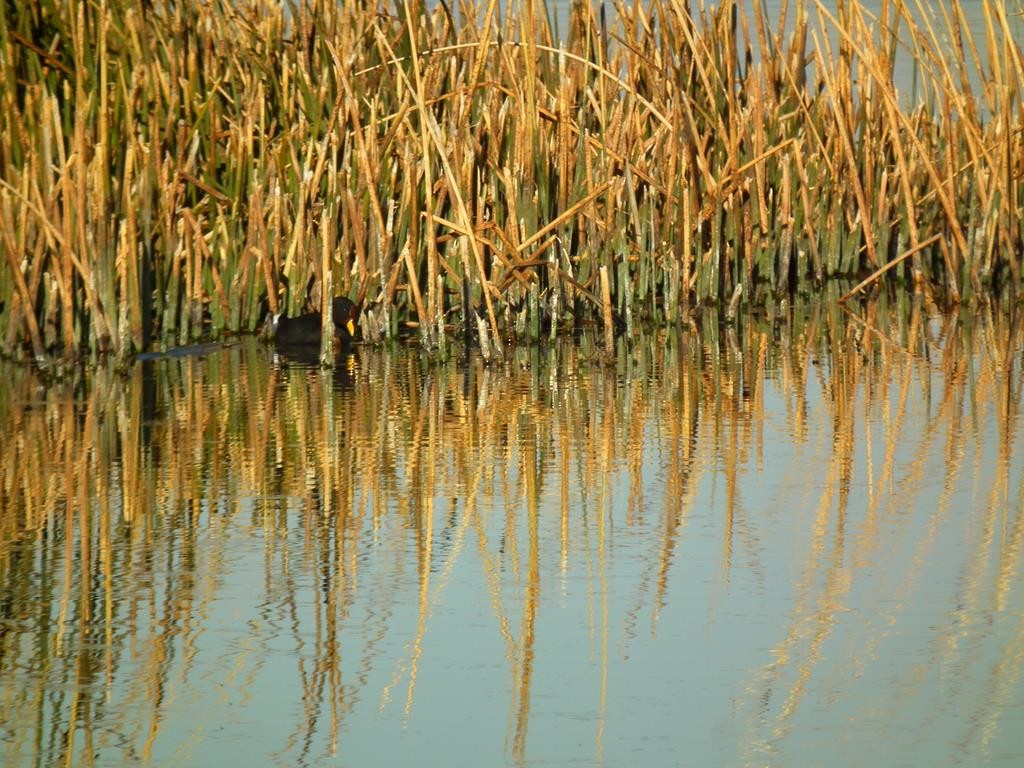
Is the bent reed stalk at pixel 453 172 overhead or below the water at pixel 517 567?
overhead

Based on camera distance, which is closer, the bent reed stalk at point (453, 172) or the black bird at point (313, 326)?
the bent reed stalk at point (453, 172)

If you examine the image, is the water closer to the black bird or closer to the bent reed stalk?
the black bird

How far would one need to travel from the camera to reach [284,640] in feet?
12.8

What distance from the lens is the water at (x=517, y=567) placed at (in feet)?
11.2

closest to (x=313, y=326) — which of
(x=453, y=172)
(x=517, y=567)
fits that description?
(x=453, y=172)

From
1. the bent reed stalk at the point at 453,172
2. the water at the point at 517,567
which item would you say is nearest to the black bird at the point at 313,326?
the bent reed stalk at the point at 453,172

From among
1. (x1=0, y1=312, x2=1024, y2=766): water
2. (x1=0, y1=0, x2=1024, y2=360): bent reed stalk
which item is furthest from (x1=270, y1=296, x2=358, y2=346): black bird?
(x1=0, y1=312, x2=1024, y2=766): water

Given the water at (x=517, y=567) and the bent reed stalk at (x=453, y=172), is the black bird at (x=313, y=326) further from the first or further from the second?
the water at (x=517, y=567)

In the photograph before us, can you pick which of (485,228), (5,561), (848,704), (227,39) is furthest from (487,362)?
(848,704)

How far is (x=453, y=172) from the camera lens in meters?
7.43

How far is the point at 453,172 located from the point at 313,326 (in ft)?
2.69

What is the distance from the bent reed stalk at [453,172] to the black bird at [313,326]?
162 millimetres

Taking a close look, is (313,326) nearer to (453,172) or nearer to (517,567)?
(453,172)

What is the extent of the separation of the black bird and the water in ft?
1.73
